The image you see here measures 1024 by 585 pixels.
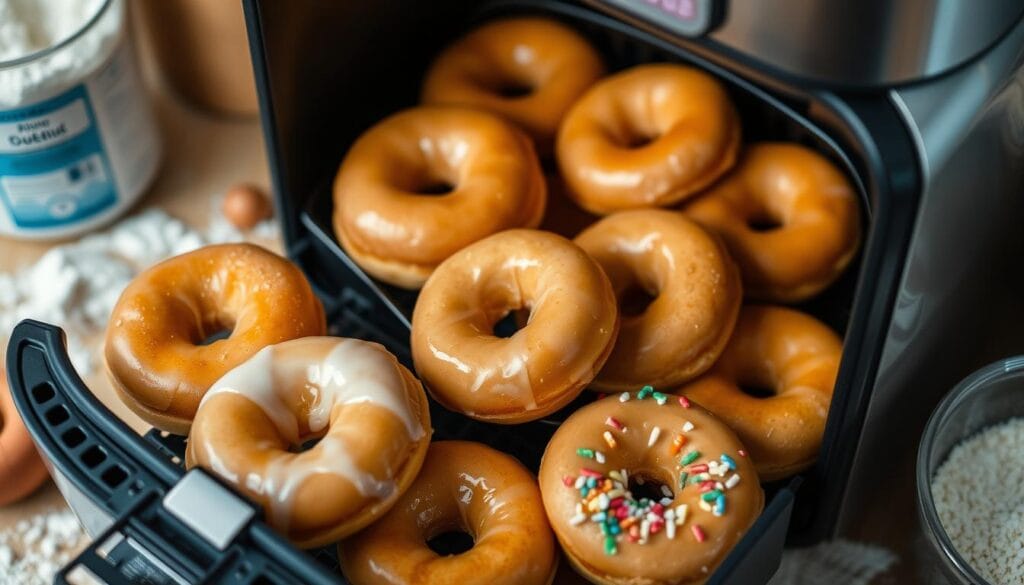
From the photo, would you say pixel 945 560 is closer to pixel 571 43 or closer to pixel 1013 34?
pixel 1013 34

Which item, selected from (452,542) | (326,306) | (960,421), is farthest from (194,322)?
(960,421)

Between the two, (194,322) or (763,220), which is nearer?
(194,322)

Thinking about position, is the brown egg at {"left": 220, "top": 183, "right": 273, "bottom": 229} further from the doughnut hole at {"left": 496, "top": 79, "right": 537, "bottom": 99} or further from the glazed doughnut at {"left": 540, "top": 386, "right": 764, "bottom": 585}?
the glazed doughnut at {"left": 540, "top": 386, "right": 764, "bottom": 585}

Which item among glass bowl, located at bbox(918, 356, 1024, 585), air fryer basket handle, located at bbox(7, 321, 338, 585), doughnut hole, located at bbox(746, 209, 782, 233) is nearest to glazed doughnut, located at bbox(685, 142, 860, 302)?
→ doughnut hole, located at bbox(746, 209, 782, 233)

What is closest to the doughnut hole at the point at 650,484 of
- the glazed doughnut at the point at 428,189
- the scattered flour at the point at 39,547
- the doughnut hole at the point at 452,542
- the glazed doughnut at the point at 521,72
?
the doughnut hole at the point at 452,542

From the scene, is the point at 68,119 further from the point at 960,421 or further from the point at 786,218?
the point at 960,421
